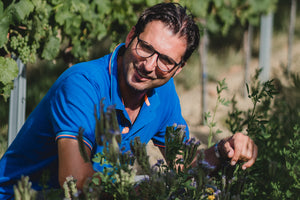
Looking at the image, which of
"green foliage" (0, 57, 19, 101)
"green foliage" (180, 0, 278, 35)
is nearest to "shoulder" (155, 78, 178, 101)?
"green foliage" (0, 57, 19, 101)

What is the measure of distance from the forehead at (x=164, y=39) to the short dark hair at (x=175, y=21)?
0.08 feet

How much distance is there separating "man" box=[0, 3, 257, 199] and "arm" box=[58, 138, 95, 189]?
0.34 ft

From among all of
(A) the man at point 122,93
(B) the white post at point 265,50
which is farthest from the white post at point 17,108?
(B) the white post at point 265,50

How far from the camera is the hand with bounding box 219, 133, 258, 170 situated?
192 cm

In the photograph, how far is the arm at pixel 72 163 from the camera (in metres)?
1.62

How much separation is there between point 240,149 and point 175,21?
68 cm

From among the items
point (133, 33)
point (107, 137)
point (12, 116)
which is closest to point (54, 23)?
point (12, 116)

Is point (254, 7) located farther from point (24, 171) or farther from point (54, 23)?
point (24, 171)

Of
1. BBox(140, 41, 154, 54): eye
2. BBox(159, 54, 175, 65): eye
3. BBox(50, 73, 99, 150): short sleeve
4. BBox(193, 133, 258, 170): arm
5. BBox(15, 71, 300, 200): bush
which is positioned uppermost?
BBox(140, 41, 154, 54): eye

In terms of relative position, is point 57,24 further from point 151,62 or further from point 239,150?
point 239,150

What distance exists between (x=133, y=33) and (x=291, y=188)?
120cm

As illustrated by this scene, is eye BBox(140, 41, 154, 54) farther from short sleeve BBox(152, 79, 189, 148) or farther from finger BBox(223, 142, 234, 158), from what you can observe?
finger BBox(223, 142, 234, 158)

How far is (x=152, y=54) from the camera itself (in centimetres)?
193

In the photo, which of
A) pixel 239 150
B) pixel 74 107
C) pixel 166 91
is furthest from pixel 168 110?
pixel 74 107
